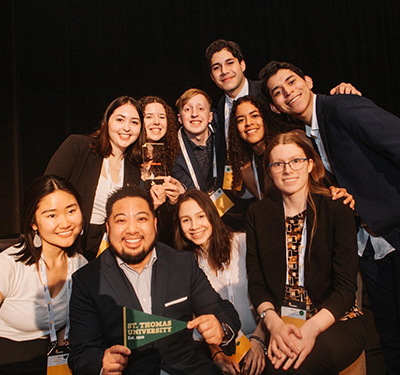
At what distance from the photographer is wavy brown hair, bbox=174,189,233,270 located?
2.60 m

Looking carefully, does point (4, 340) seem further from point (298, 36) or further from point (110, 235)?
point (298, 36)

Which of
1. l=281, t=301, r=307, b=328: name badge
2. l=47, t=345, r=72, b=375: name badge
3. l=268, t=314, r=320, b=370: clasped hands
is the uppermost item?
l=281, t=301, r=307, b=328: name badge

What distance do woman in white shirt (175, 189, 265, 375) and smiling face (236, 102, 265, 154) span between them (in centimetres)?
70

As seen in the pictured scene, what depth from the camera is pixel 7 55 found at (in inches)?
166

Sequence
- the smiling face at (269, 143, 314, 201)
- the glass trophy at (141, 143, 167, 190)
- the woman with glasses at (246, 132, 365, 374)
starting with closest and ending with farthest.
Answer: the woman with glasses at (246, 132, 365, 374) → the smiling face at (269, 143, 314, 201) → the glass trophy at (141, 143, 167, 190)

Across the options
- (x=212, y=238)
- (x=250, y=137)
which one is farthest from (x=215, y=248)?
(x=250, y=137)

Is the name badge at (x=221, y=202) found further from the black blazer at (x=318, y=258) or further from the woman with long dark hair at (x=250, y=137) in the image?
the black blazer at (x=318, y=258)

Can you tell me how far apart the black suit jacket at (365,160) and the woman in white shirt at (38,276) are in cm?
184

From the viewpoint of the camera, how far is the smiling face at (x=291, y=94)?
252cm

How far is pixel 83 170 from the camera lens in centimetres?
283

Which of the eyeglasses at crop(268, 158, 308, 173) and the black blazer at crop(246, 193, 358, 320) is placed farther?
the eyeglasses at crop(268, 158, 308, 173)

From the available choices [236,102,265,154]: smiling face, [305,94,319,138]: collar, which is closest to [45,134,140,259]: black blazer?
[236,102,265,154]: smiling face

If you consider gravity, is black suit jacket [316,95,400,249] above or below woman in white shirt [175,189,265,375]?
above

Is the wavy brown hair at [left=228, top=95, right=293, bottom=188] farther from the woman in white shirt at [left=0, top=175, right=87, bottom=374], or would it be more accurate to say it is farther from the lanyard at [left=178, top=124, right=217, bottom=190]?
the woman in white shirt at [left=0, top=175, right=87, bottom=374]
